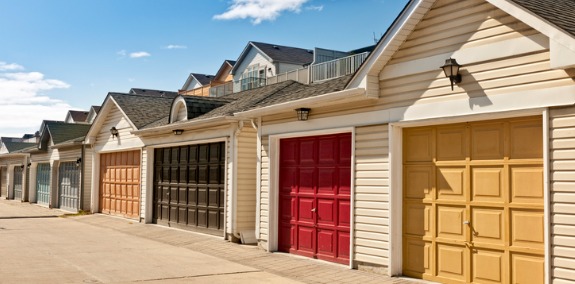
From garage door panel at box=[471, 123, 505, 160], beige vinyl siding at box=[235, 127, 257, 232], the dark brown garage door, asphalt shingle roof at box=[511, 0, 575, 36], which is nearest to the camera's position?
asphalt shingle roof at box=[511, 0, 575, 36]

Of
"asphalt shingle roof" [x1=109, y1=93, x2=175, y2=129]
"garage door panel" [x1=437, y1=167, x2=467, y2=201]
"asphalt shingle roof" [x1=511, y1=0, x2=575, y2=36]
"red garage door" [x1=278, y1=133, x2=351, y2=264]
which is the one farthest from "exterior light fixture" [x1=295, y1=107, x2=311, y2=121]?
"asphalt shingle roof" [x1=109, y1=93, x2=175, y2=129]

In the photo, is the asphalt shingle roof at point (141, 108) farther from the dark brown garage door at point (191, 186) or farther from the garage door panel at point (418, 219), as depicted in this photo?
the garage door panel at point (418, 219)

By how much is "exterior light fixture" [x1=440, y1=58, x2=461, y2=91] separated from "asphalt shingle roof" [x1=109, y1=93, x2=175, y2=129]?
1296 centimetres

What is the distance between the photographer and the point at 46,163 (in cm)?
2873

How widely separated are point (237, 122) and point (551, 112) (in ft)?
25.9

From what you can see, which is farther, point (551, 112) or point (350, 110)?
point (350, 110)

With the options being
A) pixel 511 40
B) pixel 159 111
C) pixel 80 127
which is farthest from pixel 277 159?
pixel 80 127

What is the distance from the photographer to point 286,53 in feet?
147

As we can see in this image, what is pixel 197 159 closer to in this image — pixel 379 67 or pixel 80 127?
pixel 379 67

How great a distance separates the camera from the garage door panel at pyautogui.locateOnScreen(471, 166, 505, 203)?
7637 millimetres

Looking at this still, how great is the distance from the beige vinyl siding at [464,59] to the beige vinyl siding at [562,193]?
543 millimetres

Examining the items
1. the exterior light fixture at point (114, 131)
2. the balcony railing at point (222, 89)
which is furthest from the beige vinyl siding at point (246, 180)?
the balcony railing at point (222, 89)

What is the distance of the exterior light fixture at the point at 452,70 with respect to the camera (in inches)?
313

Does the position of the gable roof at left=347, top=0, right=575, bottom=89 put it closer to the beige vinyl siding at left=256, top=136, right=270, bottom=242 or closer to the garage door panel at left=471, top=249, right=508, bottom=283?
the garage door panel at left=471, top=249, right=508, bottom=283
